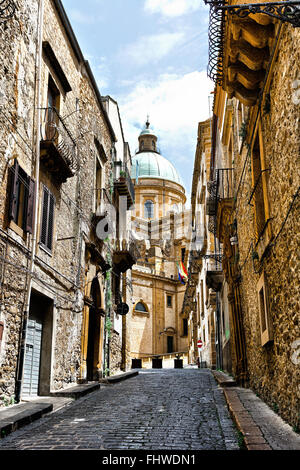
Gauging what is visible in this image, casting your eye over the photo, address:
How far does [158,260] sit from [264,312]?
41713 mm

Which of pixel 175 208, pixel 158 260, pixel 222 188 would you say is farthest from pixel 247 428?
pixel 175 208

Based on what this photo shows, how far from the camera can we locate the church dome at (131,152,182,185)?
56.2 metres

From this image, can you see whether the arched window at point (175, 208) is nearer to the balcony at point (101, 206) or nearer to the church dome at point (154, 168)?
the church dome at point (154, 168)

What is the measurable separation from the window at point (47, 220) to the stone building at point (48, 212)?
0.08ft

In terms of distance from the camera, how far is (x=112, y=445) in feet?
19.7

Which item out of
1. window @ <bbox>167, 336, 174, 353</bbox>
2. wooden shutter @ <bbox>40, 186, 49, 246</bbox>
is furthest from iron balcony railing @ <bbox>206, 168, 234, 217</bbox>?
window @ <bbox>167, 336, 174, 353</bbox>

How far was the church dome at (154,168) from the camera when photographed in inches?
2213

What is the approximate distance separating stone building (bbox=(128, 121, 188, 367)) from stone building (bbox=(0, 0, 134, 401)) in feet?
79.0

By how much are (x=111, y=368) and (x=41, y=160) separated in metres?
9.52

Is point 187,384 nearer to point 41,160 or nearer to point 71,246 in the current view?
point 71,246

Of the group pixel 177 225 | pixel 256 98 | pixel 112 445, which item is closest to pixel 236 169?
pixel 256 98

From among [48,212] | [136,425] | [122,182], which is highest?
[122,182]

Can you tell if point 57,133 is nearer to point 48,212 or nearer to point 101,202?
point 48,212

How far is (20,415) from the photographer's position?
7543 millimetres
